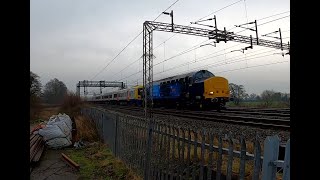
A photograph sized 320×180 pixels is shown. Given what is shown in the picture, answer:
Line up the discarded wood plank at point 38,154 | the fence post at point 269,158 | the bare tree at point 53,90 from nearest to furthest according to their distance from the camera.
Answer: the fence post at point 269,158 → the discarded wood plank at point 38,154 → the bare tree at point 53,90

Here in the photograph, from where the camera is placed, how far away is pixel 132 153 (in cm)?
746

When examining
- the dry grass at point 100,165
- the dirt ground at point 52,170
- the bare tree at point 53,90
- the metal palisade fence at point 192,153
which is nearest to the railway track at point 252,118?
the metal palisade fence at point 192,153

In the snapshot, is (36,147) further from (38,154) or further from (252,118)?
(252,118)

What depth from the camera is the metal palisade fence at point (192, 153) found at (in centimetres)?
252

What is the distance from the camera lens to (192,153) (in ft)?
20.9

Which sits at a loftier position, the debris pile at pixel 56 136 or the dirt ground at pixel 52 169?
the debris pile at pixel 56 136

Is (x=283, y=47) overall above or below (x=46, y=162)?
above

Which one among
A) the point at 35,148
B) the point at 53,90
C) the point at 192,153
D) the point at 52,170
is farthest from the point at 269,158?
the point at 53,90

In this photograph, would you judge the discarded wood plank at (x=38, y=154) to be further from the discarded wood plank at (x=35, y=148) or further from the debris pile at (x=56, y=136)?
the debris pile at (x=56, y=136)

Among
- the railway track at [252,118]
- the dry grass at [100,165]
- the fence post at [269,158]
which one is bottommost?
the dry grass at [100,165]

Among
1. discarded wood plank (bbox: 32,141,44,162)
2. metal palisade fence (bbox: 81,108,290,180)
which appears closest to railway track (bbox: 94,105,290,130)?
metal palisade fence (bbox: 81,108,290,180)
